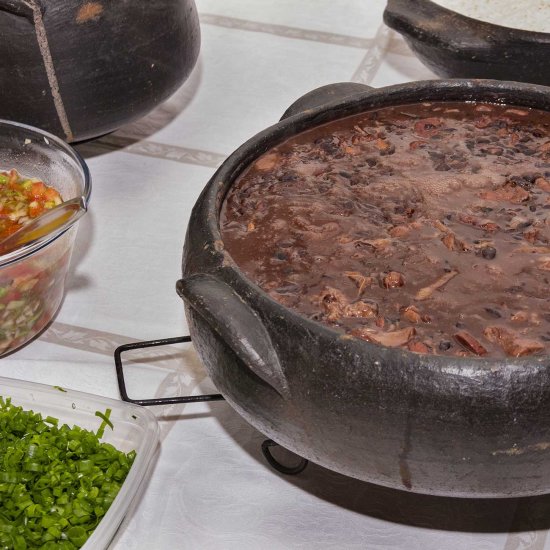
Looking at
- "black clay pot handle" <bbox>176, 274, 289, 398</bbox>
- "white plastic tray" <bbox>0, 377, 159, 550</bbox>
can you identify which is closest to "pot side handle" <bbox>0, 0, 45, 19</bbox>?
"white plastic tray" <bbox>0, 377, 159, 550</bbox>

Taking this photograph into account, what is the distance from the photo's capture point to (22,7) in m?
1.57

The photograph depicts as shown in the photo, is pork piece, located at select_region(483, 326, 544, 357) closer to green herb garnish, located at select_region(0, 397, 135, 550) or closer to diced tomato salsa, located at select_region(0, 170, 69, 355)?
green herb garnish, located at select_region(0, 397, 135, 550)

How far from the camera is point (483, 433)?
0.92 meters

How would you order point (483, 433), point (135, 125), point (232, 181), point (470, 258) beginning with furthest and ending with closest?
point (135, 125) → point (232, 181) → point (470, 258) → point (483, 433)

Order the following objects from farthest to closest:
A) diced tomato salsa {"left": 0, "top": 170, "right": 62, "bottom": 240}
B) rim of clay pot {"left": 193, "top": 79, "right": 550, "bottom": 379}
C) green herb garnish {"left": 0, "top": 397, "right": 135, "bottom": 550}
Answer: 1. diced tomato salsa {"left": 0, "top": 170, "right": 62, "bottom": 240}
2. green herb garnish {"left": 0, "top": 397, "right": 135, "bottom": 550}
3. rim of clay pot {"left": 193, "top": 79, "right": 550, "bottom": 379}

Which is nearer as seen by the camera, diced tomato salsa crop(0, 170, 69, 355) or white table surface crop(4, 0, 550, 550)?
white table surface crop(4, 0, 550, 550)

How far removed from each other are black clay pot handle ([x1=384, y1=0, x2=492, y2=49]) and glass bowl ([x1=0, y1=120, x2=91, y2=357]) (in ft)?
1.99

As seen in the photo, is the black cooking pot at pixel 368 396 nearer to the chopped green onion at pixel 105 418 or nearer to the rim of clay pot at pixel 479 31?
Answer: the chopped green onion at pixel 105 418

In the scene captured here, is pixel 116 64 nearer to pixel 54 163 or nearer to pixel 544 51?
pixel 54 163

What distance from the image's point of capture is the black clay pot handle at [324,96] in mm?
1334

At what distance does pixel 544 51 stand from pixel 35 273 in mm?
878

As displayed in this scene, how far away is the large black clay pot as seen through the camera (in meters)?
1.60

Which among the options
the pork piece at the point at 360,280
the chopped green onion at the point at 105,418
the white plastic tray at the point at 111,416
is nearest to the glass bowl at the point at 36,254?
the white plastic tray at the point at 111,416

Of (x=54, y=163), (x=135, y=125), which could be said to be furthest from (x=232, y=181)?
(x=135, y=125)
